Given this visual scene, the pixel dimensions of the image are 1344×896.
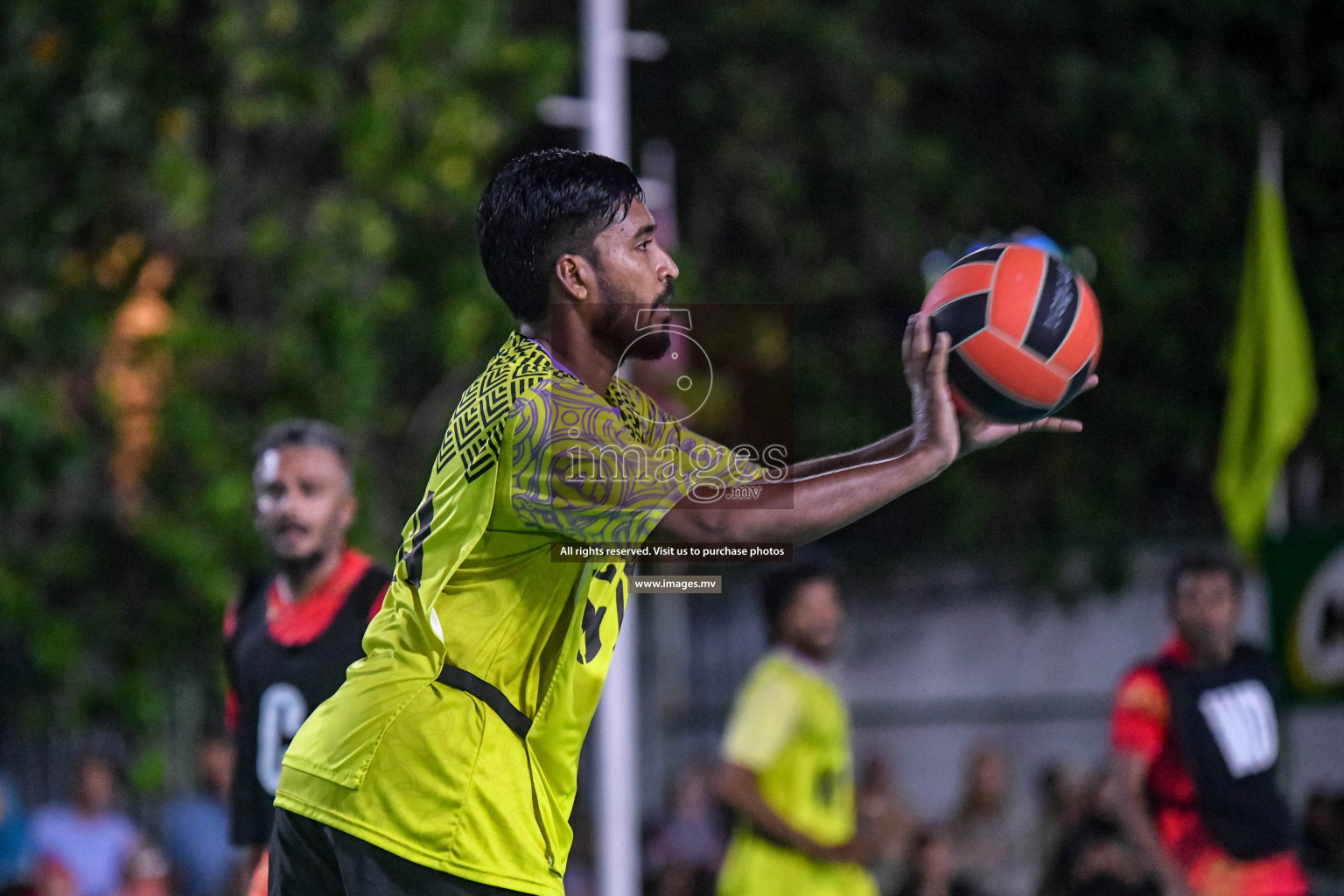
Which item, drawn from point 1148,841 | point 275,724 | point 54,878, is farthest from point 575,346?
point 54,878

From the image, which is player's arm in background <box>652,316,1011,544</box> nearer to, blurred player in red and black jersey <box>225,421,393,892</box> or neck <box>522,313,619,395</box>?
neck <box>522,313,619,395</box>

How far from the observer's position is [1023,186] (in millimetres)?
15969

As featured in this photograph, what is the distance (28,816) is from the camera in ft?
38.0

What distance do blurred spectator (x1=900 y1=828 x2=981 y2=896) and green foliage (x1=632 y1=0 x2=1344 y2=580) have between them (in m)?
4.50

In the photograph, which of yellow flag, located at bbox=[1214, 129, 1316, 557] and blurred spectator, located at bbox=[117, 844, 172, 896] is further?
yellow flag, located at bbox=[1214, 129, 1316, 557]

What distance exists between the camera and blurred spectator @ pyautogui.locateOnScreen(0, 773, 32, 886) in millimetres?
9484

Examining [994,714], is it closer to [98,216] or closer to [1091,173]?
[1091,173]

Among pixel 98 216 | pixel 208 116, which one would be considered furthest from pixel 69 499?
pixel 208 116

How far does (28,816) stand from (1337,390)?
417 inches

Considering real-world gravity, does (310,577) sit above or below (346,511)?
below

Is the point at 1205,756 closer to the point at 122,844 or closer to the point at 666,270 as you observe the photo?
the point at 666,270

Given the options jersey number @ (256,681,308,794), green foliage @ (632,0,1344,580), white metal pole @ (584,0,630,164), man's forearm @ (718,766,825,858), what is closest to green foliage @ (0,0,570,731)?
white metal pole @ (584,0,630,164)

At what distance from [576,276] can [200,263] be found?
30.0ft

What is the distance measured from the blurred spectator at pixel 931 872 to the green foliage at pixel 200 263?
3.93m
